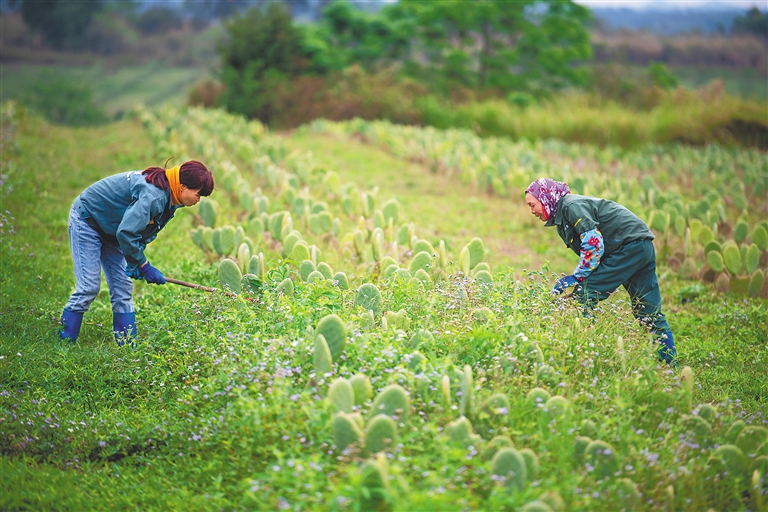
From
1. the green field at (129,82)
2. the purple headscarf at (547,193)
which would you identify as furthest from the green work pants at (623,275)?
the green field at (129,82)

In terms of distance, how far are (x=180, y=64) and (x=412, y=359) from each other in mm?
25172

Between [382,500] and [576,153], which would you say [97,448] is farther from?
[576,153]

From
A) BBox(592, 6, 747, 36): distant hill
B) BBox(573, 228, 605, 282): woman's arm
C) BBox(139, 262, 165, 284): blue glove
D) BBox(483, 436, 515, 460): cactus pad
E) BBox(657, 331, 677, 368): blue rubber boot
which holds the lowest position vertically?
BBox(657, 331, 677, 368): blue rubber boot

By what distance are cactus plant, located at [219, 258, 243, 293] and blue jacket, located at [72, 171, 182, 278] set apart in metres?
0.42

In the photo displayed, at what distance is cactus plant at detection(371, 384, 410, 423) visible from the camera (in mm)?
2619

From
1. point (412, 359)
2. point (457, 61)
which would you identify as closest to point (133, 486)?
point (412, 359)

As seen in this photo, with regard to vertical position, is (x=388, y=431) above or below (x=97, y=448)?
above

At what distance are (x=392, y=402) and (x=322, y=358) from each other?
422 mm

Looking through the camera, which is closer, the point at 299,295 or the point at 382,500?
the point at 382,500

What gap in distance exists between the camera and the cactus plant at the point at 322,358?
290 centimetres

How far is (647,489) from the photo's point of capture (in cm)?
256

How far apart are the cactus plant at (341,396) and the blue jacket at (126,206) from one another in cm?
157

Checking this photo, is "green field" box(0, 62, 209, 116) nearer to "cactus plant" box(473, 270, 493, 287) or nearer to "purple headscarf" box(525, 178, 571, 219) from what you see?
"cactus plant" box(473, 270, 493, 287)

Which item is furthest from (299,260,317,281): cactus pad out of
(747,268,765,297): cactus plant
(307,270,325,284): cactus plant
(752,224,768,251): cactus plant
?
(752,224,768,251): cactus plant
